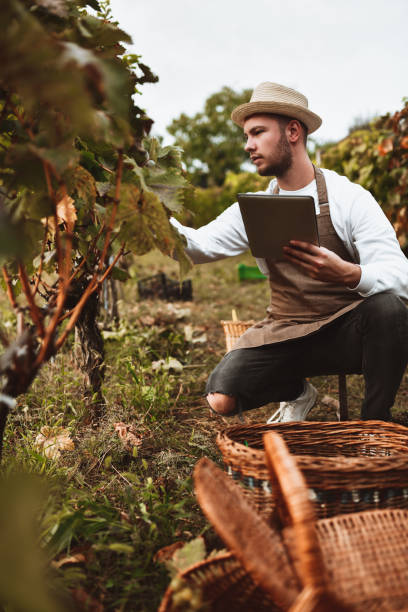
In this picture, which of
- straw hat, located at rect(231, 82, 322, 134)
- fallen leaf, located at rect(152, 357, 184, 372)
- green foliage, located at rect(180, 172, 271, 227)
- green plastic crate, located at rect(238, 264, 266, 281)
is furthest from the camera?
green foliage, located at rect(180, 172, 271, 227)

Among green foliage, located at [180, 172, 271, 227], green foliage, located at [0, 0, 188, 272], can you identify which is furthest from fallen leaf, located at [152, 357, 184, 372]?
green foliage, located at [180, 172, 271, 227]

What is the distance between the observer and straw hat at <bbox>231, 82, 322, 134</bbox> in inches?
85.2

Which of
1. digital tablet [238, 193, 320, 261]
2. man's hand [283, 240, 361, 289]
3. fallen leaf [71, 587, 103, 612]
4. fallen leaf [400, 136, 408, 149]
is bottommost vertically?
fallen leaf [71, 587, 103, 612]

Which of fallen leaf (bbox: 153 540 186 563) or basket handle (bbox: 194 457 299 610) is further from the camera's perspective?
fallen leaf (bbox: 153 540 186 563)

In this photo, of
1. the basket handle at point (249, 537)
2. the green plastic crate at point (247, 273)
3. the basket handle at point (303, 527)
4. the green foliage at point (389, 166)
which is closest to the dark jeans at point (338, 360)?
the basket handle at point (249, 537)

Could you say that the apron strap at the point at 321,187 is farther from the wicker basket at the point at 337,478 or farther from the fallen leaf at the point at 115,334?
the fallen leaf at the point at 115,334

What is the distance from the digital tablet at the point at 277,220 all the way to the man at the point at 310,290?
56mm

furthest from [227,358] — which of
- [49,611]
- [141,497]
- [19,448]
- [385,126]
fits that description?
[385,126]

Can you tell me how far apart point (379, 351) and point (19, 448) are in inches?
56.0

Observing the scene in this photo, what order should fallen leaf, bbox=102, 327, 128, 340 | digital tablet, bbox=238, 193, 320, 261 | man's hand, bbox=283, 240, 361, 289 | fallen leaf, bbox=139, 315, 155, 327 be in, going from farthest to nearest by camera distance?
1. fallen leaf, bbox=139, 315, 155, 327
2. fallen leaf, bbox=102, 327, 128, 340
3. man's hand, bbox=283, 240, 361, 289
4. digital tablet, bbox=238, 193, 320, 261

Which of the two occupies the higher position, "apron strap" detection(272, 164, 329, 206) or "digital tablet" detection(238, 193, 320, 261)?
"apron strap" detection(272, 164, 329, 206)

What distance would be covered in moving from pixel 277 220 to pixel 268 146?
55 cm

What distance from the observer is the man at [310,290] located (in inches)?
76.8

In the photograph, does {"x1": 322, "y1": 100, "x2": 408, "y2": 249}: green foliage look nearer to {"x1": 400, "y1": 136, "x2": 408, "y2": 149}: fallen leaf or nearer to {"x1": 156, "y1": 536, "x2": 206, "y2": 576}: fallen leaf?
{"x1": 400, "y1": 136, "x2": 408, "y2": 149}: fallen leaf
